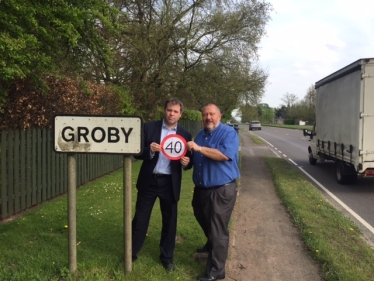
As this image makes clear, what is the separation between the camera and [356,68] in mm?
9547

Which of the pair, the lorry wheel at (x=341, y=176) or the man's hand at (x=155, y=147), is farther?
the lorry wheel at (x=341, y=176)

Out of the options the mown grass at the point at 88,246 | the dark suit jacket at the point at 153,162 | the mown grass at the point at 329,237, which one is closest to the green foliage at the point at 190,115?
the mown grass at the point at 329,237

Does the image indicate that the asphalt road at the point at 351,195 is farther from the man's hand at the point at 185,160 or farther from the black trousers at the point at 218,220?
the man's hand at the point at 185,160

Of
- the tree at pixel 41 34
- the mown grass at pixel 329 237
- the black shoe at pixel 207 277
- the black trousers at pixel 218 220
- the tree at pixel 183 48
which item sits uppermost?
the tree at pixel 183 48

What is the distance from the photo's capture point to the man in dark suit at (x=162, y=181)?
398 cm

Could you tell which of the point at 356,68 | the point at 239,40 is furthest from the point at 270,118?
the point at 356,68

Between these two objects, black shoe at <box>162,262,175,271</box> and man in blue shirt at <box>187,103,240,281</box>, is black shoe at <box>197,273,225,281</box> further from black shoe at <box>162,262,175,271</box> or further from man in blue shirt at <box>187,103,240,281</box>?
black shoe at <box>162,262,175,271</box>

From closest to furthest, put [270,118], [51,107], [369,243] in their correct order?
[369,243], [51,107], [270,118]

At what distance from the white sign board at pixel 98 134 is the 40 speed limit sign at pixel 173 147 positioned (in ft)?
0.88

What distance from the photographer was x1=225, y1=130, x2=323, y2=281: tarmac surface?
4.22 meters

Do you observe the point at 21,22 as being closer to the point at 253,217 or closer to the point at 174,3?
the point at 253,217

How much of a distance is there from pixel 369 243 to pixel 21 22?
6036mm

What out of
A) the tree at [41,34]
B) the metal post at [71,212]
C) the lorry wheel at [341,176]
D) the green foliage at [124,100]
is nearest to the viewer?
the metal post at [71,212]

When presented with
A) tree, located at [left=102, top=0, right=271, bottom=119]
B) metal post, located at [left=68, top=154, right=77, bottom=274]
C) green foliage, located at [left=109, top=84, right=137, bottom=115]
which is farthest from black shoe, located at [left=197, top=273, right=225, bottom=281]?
tree, located at [left=102, top=0, right=271, bottom=119]
